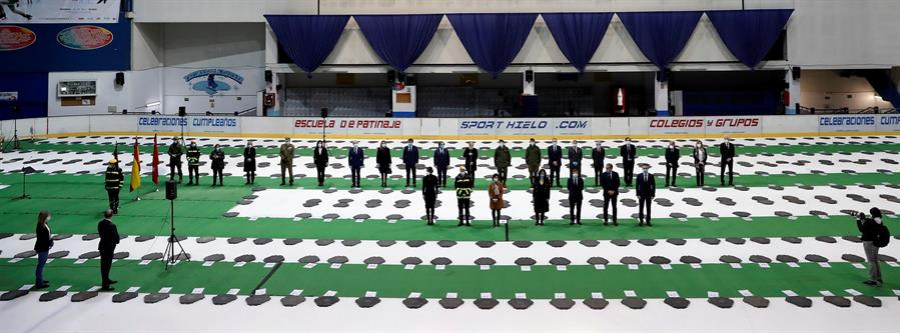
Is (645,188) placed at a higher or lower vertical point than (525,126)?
lower

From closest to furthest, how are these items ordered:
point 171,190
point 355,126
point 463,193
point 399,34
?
point 171,190 → point 463,193 → point 355,126 → point 399,34

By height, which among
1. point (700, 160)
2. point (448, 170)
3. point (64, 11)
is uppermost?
point (64, 11)

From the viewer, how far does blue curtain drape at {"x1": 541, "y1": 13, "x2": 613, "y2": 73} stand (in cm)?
3192

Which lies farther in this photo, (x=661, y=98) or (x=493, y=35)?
(x=661, y=98)

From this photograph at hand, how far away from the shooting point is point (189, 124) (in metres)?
30.1

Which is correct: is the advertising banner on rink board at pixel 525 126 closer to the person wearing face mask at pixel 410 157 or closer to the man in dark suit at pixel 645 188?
the person wearing face mask at pixel 410 157

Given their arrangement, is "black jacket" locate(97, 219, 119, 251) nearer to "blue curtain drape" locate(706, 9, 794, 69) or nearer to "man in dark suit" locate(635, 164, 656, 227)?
"man in dark suit" locate(635, 164, 656, 227)

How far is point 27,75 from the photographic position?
110 feet

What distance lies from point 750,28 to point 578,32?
335 inches

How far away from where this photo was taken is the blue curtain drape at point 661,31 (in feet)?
104

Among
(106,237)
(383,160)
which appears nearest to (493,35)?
(383,160)

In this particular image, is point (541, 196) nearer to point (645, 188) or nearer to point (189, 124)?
point (645, 188)

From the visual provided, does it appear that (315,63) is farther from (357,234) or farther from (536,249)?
(536,249)

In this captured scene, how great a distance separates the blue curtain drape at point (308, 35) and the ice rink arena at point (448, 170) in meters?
0.12
